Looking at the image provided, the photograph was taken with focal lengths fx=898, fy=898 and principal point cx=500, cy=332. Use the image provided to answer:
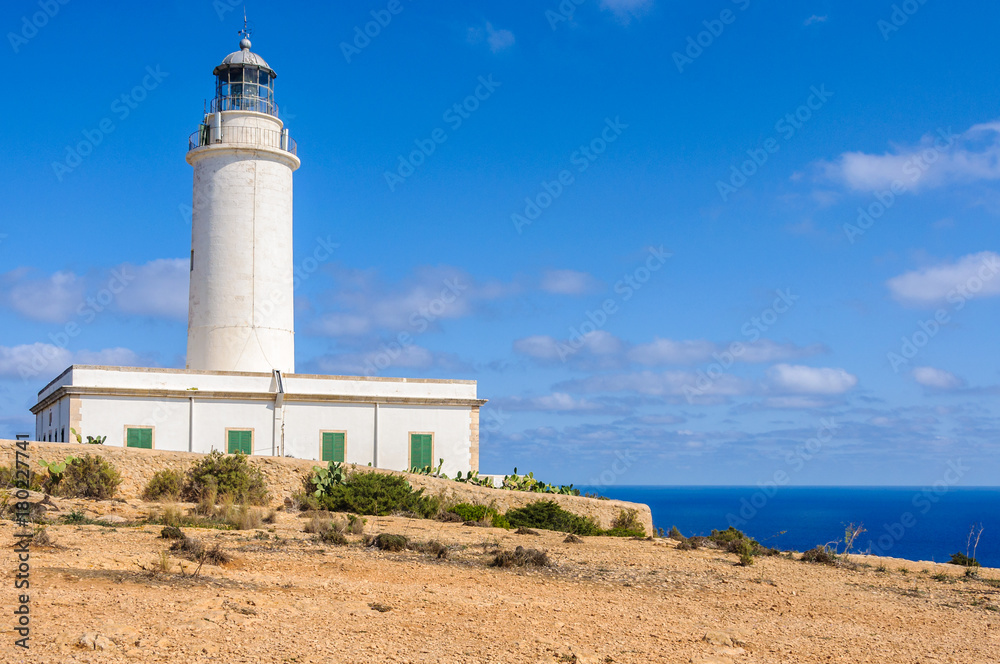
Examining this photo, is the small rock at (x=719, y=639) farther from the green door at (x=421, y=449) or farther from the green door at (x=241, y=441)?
the green door at (x=241, y=441)

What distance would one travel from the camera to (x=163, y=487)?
17.6 metres

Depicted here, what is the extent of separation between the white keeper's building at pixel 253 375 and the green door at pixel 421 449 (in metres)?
0.03

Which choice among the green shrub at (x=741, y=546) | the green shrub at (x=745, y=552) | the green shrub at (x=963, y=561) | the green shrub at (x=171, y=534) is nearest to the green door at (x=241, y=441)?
the green shrub at (x=171, y=534)

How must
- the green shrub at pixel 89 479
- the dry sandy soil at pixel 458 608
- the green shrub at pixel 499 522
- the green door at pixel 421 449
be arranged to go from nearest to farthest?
the dry sandy soil at pixel 458 608 < the green shrub at pixel 89 479 < the green shrub at pixel 499 522 < the green door at pixel 421 449

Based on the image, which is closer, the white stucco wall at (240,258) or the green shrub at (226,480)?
the green shrub at (226,480)

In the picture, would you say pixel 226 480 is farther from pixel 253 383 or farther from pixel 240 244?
pixel 240 244

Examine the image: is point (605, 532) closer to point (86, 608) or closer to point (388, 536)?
point (388, 536)

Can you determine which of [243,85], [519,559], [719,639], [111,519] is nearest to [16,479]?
[111,519]

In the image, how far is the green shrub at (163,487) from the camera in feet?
57.5

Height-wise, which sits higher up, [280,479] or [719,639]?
[280,479]

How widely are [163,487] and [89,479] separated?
4.50 ft

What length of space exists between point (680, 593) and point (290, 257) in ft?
61.8

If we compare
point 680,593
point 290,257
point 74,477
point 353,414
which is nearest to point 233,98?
point 290,257

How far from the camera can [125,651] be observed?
21.4ft
